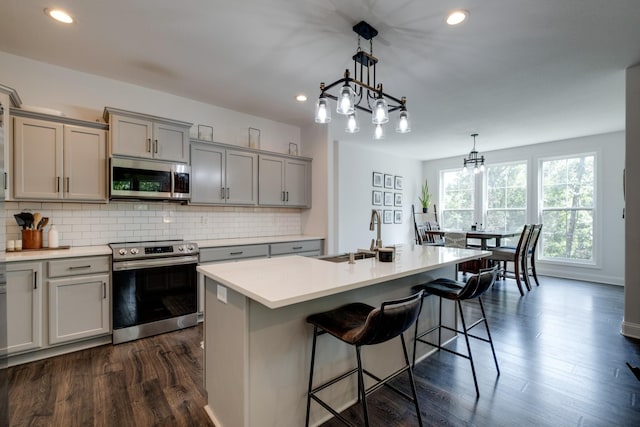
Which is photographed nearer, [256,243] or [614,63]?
[614,63]

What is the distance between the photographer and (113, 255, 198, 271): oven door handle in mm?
2748

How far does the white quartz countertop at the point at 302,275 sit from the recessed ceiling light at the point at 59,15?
2127 millimetres

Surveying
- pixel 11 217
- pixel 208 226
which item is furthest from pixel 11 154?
pixel 208 226

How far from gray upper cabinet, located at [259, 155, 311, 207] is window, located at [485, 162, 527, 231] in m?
4.40

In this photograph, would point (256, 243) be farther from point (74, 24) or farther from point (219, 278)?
point (74, 24)

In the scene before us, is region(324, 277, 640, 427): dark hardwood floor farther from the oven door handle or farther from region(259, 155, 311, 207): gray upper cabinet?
region(259, 155, 311, 207): gray upper cabinet

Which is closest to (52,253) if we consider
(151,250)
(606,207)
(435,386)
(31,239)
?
(31,239)

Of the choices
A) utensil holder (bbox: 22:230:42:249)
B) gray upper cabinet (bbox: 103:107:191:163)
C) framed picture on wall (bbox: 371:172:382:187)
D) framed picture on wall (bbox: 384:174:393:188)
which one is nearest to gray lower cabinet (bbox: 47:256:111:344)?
utensil holder (bbox: 22:230:42:249)

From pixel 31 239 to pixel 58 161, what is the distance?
75 centimetres

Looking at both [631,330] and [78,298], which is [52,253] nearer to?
[78,298]

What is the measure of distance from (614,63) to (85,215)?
5.40 metres

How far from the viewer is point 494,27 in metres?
2.24

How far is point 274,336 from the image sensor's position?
157cm

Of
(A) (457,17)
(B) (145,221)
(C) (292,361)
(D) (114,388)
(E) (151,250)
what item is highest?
(A) (457,17)
